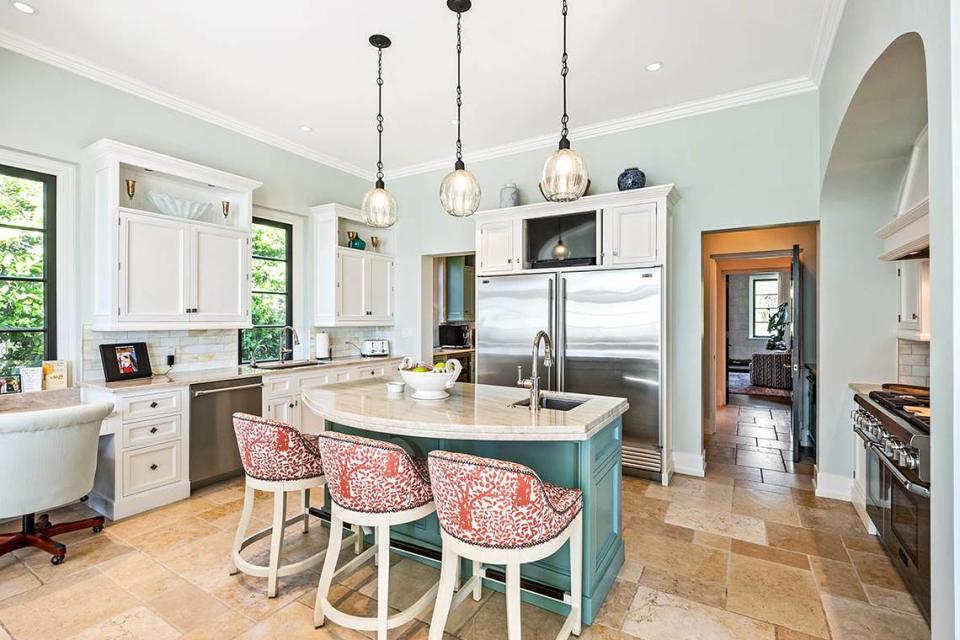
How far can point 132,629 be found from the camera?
6.73 feet

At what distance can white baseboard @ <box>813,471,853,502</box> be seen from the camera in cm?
346

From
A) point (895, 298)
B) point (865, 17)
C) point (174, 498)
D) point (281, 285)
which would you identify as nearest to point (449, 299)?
point (281, 285)

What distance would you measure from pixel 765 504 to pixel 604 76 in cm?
343

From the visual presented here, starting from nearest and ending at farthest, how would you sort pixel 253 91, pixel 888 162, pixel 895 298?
pixel 888 162, pixel 895 298, pixel 253 91

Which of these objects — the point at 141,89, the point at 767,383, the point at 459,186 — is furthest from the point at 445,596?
the point at 767,383

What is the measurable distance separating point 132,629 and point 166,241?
2.68m

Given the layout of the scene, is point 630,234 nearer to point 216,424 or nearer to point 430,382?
point 430,382

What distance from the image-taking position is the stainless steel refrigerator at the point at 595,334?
3.80 m

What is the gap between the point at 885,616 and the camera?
6.98 feet

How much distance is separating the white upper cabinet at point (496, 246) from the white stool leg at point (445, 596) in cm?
300

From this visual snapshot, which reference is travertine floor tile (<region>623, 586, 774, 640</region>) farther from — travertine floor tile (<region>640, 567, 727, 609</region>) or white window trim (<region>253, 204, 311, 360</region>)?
white window trim (<region>253, 204, 311, 360</region>)

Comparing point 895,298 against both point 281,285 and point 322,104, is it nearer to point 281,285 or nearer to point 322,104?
point 322,104

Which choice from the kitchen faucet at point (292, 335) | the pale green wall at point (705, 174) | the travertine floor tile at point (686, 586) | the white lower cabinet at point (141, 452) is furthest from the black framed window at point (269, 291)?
the travertine floor tile at point (686, 586)

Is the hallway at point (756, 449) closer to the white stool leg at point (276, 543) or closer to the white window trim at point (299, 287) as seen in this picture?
the white stool leg at point (276, 543)
